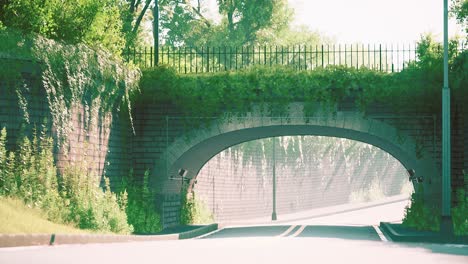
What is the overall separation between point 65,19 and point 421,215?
1220 cm

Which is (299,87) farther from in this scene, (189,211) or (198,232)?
(189,211)

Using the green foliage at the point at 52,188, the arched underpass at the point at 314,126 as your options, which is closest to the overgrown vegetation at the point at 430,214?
the arched underpass at the point at 314,126

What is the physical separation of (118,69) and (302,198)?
3675 centimetres

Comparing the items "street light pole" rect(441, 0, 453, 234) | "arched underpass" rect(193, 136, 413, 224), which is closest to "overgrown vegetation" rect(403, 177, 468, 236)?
"street light pole" rect(441, 0, 453, 234)

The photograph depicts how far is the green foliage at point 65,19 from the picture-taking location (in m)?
21.7

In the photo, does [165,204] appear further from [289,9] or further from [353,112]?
[289,9]

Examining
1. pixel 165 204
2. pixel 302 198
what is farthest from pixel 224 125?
pixel 302 198

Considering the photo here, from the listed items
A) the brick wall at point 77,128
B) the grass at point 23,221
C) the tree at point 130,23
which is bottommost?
the grass at point 23,221

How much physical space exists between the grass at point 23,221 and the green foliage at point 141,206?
5.77m

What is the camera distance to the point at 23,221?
58.1ft

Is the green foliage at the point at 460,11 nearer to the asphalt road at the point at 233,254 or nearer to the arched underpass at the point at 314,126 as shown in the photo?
the arched underpass at the point at 314,126

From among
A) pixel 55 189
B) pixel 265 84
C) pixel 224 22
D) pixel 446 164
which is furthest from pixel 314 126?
pixel 224 22

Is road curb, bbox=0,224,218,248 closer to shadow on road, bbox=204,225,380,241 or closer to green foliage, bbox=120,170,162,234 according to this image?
green foliage, bbox=120,170,162,234

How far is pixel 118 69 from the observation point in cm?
2436
